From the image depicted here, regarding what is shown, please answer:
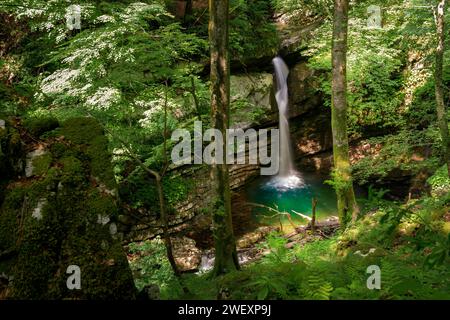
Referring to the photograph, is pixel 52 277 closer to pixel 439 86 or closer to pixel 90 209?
pixel 90 209

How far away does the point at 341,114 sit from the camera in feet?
23.9

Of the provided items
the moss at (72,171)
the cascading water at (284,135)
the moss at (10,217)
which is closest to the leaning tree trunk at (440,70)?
the moss at (72,171)

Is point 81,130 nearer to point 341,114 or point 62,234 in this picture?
point 62,234

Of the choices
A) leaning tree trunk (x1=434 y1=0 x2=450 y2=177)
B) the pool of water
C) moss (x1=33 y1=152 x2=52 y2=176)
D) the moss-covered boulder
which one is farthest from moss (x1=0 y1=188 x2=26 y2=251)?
the pool of water

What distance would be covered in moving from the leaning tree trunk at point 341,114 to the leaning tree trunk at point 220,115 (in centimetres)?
314

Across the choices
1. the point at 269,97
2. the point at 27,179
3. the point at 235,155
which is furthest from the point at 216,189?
the point at 269,97

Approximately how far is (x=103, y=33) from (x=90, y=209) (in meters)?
4.44

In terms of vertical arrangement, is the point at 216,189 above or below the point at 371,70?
below

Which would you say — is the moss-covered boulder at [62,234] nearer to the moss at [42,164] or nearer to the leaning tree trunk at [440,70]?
the moss at [42,164]

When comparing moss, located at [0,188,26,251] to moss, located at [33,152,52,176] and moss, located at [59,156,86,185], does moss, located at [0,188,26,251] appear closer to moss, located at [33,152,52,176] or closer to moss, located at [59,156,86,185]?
moss, located at [33,152,52,176]

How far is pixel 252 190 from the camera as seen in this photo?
1415cm

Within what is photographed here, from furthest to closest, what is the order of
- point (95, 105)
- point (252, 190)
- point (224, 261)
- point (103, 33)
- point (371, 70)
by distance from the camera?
point (252, 190)
point (371, 70)
point (95, 105)
point (103, 33)
point (224, 261)

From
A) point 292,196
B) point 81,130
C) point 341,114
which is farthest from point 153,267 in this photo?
point 292,196

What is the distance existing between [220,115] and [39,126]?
2434mm
